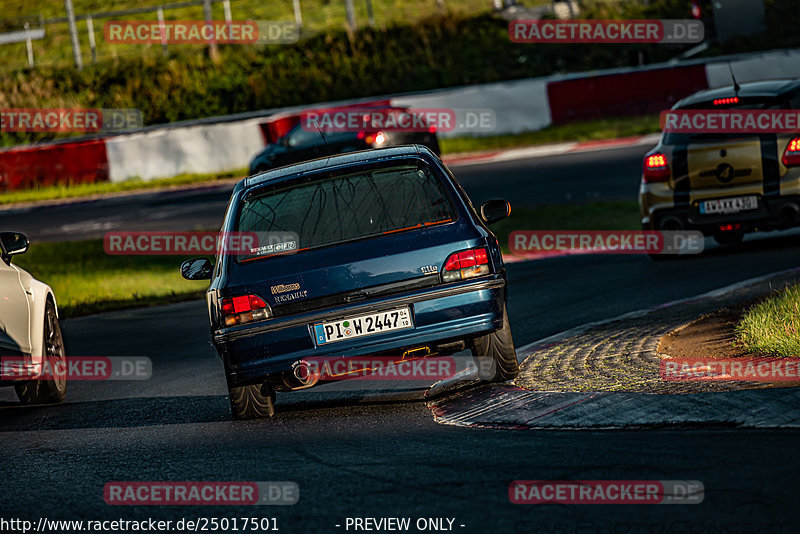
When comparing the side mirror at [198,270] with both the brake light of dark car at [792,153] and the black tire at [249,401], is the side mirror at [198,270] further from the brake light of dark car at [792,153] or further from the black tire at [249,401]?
the brake light of dark car at [792,153]

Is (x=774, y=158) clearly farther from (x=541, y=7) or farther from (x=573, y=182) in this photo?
(x=541, y=7)

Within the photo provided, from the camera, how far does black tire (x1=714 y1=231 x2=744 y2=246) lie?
41.7 ft

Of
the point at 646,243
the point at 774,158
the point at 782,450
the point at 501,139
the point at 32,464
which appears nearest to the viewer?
the point at 782,450

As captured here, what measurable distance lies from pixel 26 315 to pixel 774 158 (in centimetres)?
716

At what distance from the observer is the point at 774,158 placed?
1213cm

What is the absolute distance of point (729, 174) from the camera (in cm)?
1238

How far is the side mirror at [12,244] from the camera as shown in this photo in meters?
9.16

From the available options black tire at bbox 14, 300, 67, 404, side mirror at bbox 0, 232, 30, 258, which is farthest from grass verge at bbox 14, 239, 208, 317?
side mirror at bbox 0, 232, 30, 258

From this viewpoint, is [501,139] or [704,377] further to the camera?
[501,139]

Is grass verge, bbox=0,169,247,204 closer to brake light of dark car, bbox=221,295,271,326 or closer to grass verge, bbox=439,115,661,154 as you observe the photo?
grass verge, bbox=439,115,661,154

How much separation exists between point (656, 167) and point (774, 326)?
5252mm

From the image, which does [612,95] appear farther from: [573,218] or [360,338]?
[360,338]

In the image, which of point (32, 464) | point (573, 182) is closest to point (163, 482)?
point (32, 464)

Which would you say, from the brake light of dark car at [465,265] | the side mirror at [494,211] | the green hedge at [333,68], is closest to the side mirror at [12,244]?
the side mirror at [494,211]
